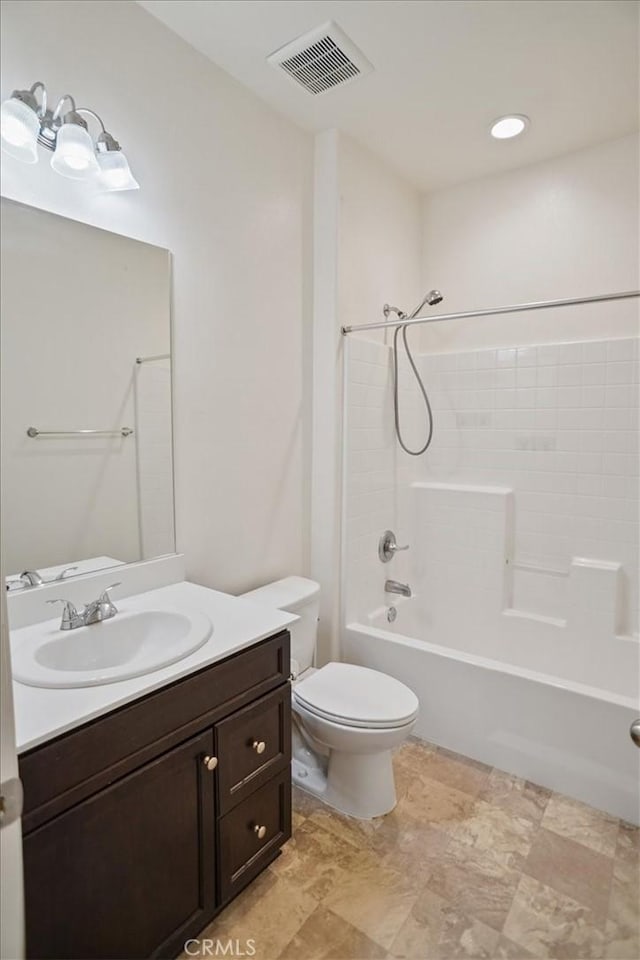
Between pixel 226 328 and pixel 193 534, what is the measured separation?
788 millimetres

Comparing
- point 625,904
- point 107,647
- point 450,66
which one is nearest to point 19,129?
Answer: point 107,647

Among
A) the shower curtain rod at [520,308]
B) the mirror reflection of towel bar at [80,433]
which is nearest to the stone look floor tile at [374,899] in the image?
the mirror reflection of towel bar at [80,433]

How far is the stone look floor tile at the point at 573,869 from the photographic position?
148 centimetres

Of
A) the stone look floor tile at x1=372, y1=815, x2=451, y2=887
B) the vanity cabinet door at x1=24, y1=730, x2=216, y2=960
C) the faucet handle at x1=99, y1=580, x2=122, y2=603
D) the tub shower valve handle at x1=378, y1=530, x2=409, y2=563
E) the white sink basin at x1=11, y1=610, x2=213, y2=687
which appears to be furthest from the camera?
the tub shower valve handle at x1=378, y1=530, x2=409, y2=563

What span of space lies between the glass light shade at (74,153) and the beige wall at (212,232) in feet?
0.12

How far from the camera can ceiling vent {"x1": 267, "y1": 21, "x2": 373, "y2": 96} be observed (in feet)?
5.57

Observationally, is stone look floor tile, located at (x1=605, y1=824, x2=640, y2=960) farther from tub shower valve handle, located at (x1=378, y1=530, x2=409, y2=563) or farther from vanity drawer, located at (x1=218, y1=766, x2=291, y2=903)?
tub shower valve handle, located at (x1=378, y1=530, x2=409, y2=563)

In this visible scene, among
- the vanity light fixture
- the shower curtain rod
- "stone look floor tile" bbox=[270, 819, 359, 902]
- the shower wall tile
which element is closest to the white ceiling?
the vanity light fixture

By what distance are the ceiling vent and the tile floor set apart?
2.65 meters

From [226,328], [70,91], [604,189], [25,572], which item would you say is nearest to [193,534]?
[25,572]

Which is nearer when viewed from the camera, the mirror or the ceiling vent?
the mirror

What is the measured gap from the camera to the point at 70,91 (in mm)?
1427

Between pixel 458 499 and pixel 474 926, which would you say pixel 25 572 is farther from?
pixel 458 499

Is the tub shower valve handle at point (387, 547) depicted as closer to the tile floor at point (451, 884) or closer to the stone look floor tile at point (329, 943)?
the tile floor at point (451, 884)
